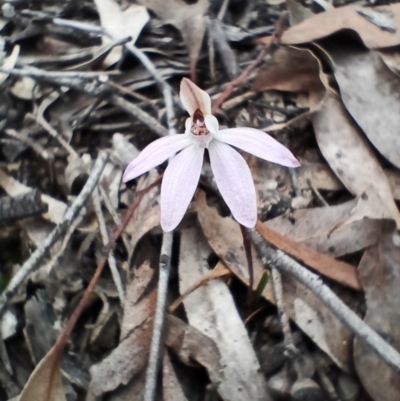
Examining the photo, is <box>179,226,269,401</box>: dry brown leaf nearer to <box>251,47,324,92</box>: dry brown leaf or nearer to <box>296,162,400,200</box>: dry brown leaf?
<box>296,162,400,200</box>: dry brown leaf

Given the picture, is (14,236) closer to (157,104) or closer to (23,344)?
(23,344)

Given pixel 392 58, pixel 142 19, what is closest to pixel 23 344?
pixel 142 19

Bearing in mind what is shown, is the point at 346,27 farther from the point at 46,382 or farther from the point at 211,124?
the point at 46,382

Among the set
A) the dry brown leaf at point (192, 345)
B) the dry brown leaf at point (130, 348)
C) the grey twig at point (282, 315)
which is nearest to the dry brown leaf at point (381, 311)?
the grey twig at point (282, 315)

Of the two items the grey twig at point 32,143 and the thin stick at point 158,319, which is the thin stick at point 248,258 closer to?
the thin stick at point 158,319

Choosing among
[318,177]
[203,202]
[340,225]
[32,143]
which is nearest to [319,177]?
[318,177]

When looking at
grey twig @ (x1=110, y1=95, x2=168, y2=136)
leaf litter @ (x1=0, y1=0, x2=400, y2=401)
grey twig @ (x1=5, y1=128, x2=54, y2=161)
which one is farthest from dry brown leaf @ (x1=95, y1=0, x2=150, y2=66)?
grey twig @ (x1=5, y1=128, x2=54, y2=161)
